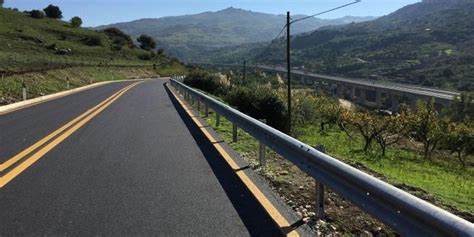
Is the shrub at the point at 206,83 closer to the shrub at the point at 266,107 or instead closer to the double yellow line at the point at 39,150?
the shrub at the point at 266,107

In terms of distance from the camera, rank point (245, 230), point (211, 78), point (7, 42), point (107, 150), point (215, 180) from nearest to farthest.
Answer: point (245, 230), point (215, 180), point (107, 150), point (211, 78), point (7, 42)

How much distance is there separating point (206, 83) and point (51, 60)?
39.6m

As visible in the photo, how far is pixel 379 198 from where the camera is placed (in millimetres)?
4754

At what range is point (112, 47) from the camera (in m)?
115

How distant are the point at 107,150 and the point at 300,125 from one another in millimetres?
17034

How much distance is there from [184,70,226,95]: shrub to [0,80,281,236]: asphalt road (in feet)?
81.0

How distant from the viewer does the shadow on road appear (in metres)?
5.65

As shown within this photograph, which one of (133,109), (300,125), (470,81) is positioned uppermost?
(133,109)

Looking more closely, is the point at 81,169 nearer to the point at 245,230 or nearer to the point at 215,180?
the point at 215,180

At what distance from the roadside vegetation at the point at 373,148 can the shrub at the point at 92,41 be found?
264 ft

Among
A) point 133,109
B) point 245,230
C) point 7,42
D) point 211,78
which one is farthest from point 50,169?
point 7,42

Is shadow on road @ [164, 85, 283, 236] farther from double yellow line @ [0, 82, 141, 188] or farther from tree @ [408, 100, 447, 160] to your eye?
tree @ [408, 100, 447, 160]

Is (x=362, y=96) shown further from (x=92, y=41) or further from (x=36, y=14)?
(x=36, y=14)

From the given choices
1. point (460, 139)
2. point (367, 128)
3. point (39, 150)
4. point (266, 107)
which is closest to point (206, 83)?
point (266, 107)
